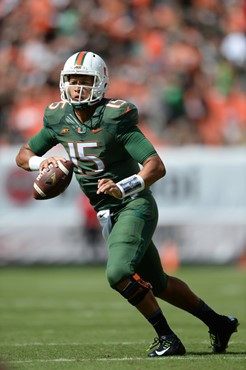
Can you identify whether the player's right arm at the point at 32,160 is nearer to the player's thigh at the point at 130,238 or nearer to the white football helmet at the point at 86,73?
the white football helmet at the point at 86,73

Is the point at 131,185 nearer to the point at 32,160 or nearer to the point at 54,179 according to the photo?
the point at 54,179

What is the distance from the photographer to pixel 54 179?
5227mm

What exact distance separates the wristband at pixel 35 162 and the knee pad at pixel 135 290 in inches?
37.7

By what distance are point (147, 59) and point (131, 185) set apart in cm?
919

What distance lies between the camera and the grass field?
16.3 ft

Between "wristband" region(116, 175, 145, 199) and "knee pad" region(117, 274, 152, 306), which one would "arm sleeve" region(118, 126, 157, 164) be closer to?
"wristband" region(116, 175, 145, 199)

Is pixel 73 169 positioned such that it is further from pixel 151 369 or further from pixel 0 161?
pixel 0 161

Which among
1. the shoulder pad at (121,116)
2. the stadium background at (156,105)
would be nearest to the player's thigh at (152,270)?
the shoulder pad at (121,116)

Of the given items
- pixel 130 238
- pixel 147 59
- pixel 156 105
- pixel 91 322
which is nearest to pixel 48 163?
pixel 130 238

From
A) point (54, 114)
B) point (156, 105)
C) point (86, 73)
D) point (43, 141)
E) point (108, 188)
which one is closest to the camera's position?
point (108, 188)

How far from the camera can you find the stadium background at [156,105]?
12453mm

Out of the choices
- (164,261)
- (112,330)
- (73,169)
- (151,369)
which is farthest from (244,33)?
(151,369)

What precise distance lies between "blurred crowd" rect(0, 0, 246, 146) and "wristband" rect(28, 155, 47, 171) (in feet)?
24.8

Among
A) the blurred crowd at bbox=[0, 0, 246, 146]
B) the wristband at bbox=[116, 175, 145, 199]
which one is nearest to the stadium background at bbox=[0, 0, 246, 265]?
the blurred crowd at bbox=[0, 0, 246, 146]
